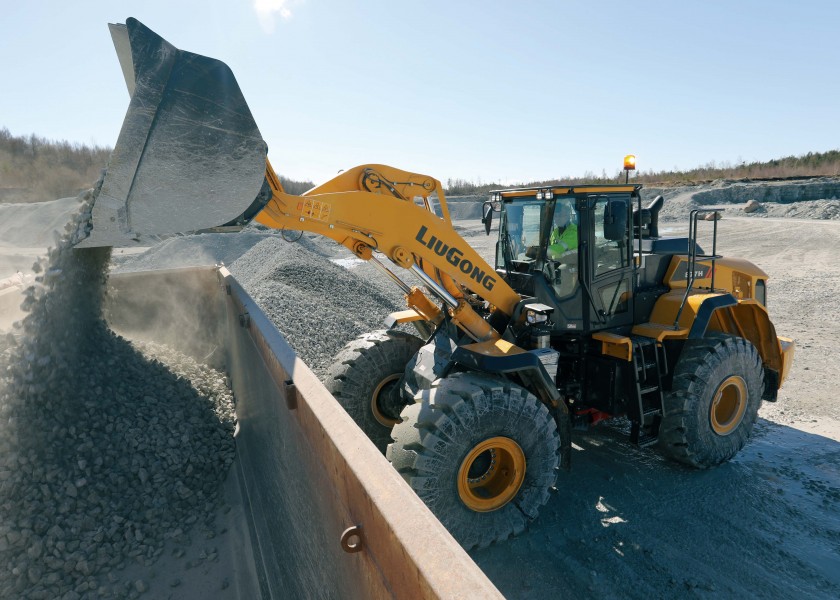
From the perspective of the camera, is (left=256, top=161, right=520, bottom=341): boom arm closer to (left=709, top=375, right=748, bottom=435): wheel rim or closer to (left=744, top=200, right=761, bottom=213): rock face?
(left=709, top=375, right=748, bottom=435): wheel rim

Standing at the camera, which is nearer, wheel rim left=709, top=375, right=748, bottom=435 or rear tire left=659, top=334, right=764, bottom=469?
rear tire left=659, top=334, right=764, bottom=469

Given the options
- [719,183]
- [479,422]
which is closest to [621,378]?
[479,422]

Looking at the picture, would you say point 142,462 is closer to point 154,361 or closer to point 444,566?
point 154,361

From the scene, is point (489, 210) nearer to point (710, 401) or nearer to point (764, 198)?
point (710, 401)

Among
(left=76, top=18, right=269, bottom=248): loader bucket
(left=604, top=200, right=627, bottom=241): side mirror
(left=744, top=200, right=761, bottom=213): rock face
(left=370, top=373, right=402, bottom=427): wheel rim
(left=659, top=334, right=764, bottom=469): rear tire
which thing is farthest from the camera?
(left=744, top=200, right=761, bottom=213): rock face

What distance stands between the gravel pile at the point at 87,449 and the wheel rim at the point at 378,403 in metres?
1.16

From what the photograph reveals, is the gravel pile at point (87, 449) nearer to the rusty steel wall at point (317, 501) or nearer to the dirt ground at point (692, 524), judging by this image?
the rusty steel wall at point (317, 501)

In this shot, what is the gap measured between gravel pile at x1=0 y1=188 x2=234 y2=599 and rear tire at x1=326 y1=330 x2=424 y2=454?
37.7 inches

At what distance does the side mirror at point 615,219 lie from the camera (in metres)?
3.73

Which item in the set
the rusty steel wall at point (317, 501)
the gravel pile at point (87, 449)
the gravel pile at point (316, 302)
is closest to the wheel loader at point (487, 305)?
the rusty steel wall at point (317, 501)

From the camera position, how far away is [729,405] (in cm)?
447

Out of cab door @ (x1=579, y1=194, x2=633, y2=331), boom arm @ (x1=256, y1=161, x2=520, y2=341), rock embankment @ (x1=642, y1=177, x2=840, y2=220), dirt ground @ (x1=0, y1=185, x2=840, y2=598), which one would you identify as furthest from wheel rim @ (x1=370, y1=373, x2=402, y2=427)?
rock embankment @ (x1=642, y1=177, x2=840, y2=220)

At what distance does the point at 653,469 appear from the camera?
425 cm

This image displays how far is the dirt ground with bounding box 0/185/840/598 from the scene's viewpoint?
2.99 meters
